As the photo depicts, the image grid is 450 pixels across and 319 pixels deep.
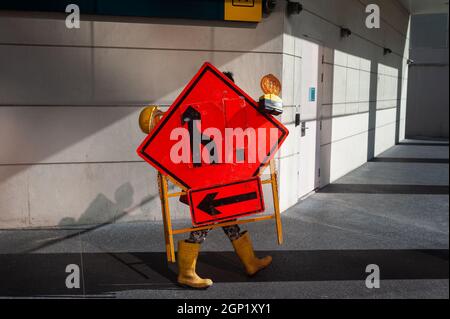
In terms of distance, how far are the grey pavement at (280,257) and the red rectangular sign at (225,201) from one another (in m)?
0.66

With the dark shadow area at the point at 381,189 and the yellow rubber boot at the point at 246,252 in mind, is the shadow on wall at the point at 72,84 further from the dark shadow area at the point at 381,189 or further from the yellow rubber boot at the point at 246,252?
the dark shadow area at the point at 381,189

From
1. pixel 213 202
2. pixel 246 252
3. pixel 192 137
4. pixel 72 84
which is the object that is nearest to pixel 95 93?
pixel 72 84

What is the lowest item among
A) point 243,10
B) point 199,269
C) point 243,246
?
point 199,269

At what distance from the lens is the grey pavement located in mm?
4164

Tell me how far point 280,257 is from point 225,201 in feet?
4.35

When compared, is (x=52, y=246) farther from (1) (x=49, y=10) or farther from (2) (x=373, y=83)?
(2) (x=373, y=83)

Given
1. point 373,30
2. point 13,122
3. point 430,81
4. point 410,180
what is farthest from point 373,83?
point 13,122

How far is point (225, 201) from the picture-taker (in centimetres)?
404

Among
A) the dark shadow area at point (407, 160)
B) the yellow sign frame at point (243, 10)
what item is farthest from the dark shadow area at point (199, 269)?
the dark shadow area at point (407, 160)

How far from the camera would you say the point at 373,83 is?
1233 centimetres

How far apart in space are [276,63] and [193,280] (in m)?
3.46

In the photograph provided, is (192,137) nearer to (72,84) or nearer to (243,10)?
(72,84)

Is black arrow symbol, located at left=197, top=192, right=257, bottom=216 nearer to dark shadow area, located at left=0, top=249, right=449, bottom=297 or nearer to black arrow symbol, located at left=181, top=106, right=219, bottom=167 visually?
black arrow symbol, located at left=181, top=106, right=219, bottom=167
